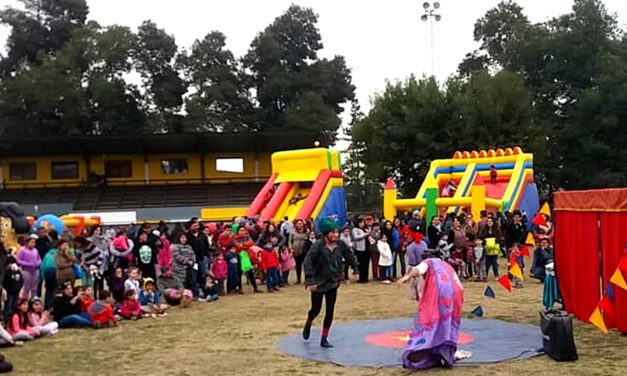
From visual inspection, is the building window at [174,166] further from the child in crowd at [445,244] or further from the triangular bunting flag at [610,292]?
the triangular bunting flag at [610,292]

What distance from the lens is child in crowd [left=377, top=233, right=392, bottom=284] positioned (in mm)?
17203

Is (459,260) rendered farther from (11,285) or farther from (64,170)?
(64,170)

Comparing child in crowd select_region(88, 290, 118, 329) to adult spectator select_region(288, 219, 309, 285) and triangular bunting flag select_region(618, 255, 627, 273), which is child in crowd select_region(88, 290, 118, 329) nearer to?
adult spectator select_region(288, 219, 309, 285)

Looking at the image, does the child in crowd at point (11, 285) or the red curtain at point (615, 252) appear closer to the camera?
the red curtain at point (615, 252)

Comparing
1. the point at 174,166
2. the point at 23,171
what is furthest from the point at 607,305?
the point at 23,171

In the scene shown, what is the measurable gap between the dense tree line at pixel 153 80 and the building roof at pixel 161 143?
5652mm

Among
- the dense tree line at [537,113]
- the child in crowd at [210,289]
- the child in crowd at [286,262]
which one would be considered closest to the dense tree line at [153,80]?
the dense tree line at [537,113]

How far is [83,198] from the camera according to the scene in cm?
4391

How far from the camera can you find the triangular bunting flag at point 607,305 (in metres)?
9.69

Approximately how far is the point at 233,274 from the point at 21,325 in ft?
18.7

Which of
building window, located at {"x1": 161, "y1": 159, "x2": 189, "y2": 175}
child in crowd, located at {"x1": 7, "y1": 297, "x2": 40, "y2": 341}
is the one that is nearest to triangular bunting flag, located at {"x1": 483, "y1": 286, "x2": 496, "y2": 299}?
child in crowd, located at {"x1": 7, "y1": 297, "x2": 40, "y2": 341}

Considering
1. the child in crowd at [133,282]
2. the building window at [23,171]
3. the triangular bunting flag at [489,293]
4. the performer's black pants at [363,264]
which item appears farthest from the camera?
the building window at [23,171]

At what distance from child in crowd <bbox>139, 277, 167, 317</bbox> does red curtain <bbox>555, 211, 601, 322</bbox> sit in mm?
6702

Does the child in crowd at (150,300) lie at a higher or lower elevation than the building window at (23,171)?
lower
